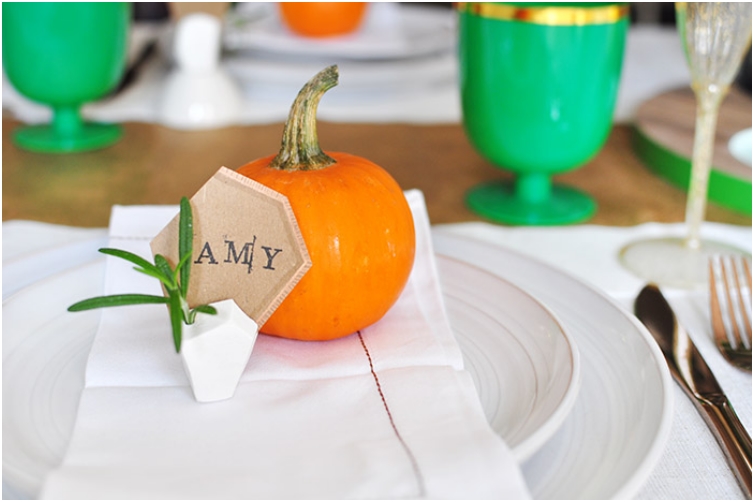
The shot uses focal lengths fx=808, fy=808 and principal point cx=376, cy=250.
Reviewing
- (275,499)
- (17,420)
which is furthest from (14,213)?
(275,499)

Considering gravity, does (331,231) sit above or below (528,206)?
above

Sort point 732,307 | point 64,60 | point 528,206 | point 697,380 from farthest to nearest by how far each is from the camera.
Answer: point 64,60
point 528,206
point 732,307
point 697,380

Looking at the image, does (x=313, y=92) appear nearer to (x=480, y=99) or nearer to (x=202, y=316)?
(x=202, y=316)

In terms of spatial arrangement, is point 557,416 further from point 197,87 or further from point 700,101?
point 197,87

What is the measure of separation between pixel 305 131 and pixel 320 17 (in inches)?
29.6

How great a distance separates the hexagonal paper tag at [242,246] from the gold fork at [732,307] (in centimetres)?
31

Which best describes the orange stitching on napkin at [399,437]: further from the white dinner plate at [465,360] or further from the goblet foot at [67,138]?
the goblet foot at [67,138]

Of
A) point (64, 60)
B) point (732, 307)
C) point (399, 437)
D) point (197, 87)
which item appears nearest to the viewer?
point (399, 437)

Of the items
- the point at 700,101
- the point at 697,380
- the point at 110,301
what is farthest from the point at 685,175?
the point at 110,301

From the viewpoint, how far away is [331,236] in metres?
0.46

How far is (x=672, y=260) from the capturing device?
2.36 feet

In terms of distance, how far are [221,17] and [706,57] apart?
0.71m

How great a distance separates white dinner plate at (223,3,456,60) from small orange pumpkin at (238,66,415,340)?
707 millimetres

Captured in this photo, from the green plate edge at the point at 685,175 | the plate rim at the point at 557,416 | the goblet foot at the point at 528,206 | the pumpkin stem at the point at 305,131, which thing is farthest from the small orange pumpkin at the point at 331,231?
the green plate edge at the point at 685,175
